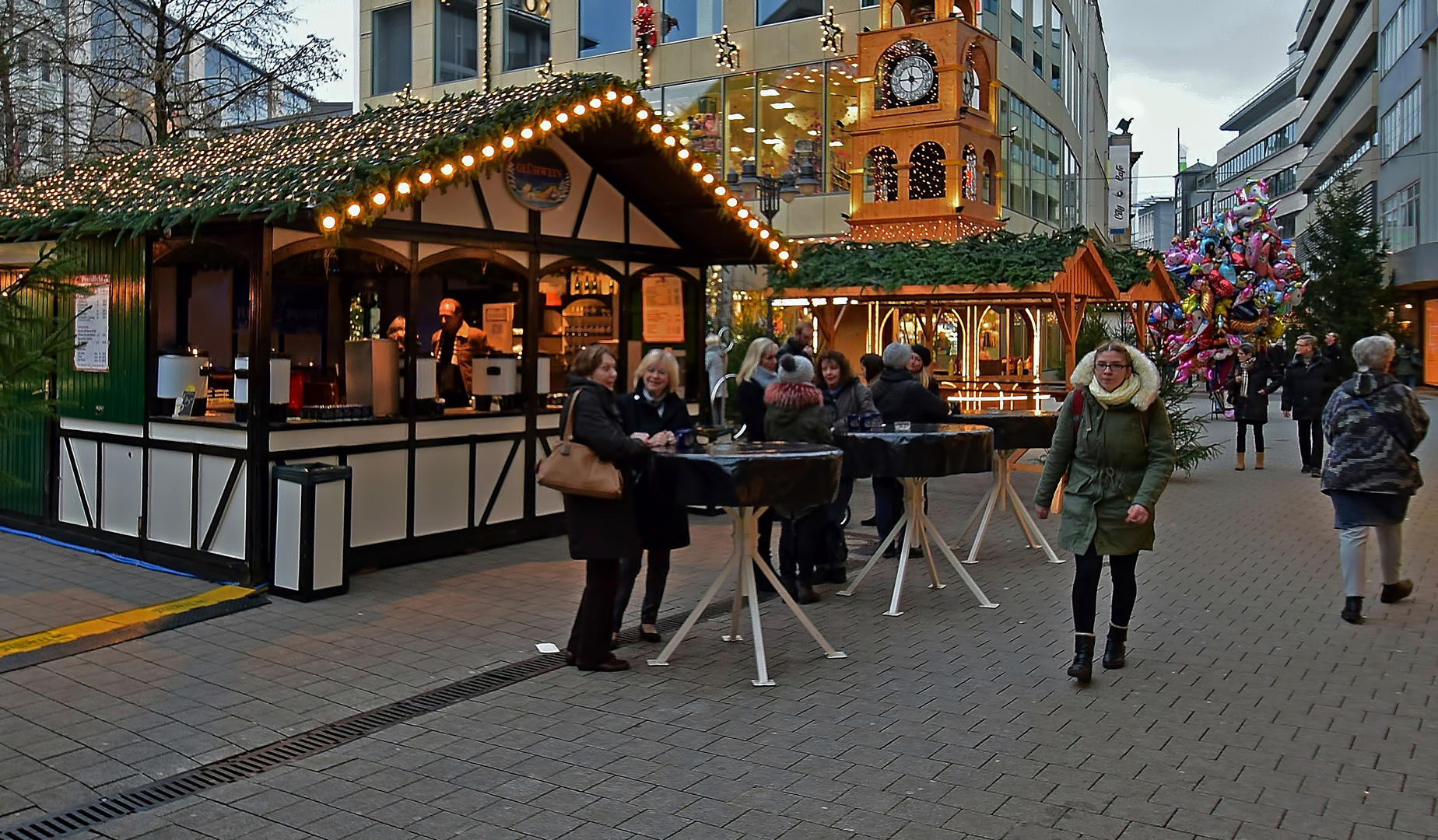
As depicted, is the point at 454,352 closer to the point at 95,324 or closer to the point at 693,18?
the point at 95,324

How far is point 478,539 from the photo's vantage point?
33.3ft

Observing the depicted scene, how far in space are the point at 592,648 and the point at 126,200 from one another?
5468 mm

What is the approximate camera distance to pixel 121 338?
954 centimetres

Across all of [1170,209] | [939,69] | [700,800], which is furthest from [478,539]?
[1170,209]

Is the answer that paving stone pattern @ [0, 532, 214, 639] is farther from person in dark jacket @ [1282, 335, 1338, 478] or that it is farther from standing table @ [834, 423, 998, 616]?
person in dark jacket @ [1282, 335, 1338, 478]

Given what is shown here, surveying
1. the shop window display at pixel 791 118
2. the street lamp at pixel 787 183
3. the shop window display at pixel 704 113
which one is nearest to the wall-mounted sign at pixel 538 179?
the street lamp at pixel 787 183

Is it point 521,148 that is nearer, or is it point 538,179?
point 521,148

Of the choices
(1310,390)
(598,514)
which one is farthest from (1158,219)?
(598,514)

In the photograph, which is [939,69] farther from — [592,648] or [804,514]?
[592,648]

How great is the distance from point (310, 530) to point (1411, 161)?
41550mm

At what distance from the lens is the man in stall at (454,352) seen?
10336 millimetres

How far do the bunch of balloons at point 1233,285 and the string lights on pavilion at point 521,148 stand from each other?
15.6 meters

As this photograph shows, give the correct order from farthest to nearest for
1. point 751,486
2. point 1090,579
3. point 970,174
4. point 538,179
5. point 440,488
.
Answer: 1. point 970,174
2. point 538,179
3. point 440,488
4. point 1090,579
5. point 751,486

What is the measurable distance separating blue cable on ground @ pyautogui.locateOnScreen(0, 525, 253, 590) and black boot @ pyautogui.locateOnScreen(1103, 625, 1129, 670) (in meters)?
5.59
